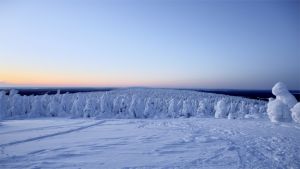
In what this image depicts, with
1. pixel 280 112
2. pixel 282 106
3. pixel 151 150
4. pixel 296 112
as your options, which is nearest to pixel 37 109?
pixel 151 150

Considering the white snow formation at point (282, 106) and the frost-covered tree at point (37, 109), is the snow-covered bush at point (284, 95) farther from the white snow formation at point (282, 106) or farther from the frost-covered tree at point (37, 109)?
the frost-covered tree at point (37, 109)

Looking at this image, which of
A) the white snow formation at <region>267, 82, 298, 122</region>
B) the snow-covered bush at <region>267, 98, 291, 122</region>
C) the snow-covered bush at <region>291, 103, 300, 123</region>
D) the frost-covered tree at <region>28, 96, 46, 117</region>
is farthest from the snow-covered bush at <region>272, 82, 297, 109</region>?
the frost-covered tree at <region>28, 96, 46, 117</region>

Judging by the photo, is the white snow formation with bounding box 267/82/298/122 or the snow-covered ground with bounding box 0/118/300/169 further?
the white snow formation with bounding box 267/82/298/122

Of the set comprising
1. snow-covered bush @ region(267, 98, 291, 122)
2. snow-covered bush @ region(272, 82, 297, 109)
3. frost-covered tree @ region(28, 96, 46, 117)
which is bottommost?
frost-covered tree @ region(28, 96, 46, 117)

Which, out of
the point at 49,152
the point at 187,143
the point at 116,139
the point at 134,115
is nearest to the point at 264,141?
the point at 187,143

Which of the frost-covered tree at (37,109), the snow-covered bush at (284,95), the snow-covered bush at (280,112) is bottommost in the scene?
the frost-covered tree at (37,109)

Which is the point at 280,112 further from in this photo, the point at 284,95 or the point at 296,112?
the point at 284,95

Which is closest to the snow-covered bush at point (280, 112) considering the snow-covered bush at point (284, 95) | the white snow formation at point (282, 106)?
the white snow formation at point (282, 106)

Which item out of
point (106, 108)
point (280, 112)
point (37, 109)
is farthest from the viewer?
point (106, 108)

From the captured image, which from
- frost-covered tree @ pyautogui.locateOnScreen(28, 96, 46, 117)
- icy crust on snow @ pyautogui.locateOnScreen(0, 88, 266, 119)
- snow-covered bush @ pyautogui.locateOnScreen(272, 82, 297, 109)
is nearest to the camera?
snow-covered bush @ pyautogui.locateOnScreen(272, 82, 297, 109)

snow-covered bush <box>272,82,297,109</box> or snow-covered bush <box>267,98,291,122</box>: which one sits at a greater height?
snow-covered bush <box>272,82,297,109</box>

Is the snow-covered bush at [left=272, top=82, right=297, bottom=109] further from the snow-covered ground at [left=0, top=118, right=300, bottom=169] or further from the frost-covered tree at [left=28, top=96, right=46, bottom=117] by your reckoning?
the frost-covered tree at [left=28, top=96, right=46, bottom=117]

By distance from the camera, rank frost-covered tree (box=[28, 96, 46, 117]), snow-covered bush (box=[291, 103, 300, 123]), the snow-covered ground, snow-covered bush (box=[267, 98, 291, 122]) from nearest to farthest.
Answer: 1. the snow-covered ground
2. snow-covered bush (box=[291, 103, 300, 123])
3. snow-covered bush (box=[267, 98, 291, 122])
4. frost-covered tree (box=[28, 96, 46, 117])

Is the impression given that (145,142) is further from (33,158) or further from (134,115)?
(134,115)
